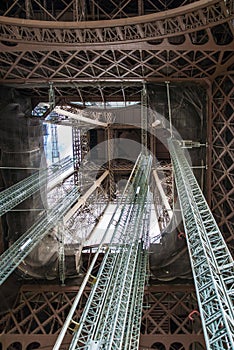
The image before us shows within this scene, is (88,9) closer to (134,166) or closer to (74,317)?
(134,166)

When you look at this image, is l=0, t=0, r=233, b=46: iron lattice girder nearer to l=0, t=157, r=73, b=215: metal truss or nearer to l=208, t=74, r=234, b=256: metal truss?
l=208, t=74, r=234, b=256: metal truss

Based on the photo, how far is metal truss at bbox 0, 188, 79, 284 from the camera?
488 inches

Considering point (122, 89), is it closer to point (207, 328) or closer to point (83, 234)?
point (83, 234)

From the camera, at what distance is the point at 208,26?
1074 cm

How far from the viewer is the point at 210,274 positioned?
5.76m

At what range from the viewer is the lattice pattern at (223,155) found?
13461 mm

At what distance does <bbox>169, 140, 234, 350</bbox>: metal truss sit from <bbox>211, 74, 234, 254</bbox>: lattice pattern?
220 inches

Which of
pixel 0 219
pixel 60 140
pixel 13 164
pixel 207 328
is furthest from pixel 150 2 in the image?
pixel 60 140

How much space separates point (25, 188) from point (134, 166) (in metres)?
4.64

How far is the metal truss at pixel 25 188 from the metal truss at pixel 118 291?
407 centimetres

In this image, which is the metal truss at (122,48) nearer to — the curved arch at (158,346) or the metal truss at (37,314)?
the metal truss at (37,314)

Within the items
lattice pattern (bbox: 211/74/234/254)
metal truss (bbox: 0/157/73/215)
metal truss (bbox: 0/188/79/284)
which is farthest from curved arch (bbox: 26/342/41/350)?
lattice pattern (bbox: 211/74/234/254)

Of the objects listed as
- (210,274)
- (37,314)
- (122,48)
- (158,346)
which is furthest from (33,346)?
(122,48)

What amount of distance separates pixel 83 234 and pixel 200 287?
49.5ft
